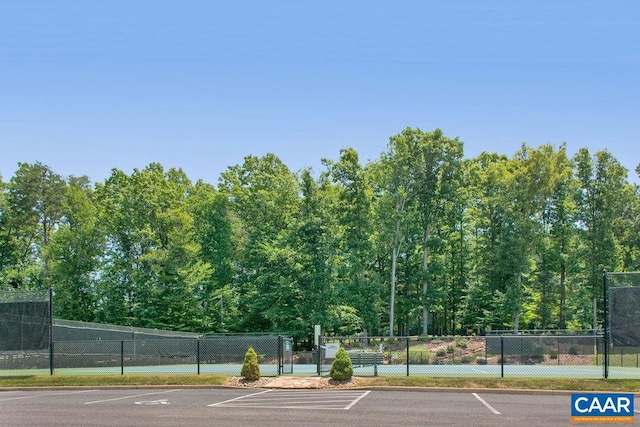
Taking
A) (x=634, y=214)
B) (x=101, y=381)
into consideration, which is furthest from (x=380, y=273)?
(x=101, y=381)

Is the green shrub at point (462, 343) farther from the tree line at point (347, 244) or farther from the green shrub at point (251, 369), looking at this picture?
the green shrub at point (251, 369)

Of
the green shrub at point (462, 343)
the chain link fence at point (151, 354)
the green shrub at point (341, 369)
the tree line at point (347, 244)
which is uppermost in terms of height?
the tree line at point (347, 244)

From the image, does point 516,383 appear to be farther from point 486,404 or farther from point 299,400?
point 299,400

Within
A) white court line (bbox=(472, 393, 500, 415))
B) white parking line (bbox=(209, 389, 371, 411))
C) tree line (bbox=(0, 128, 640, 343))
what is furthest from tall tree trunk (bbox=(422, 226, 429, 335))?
white court line (bbox=(472, 393, 500, 415))

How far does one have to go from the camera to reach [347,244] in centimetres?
5181

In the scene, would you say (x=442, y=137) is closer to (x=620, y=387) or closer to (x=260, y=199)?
(x=260, y=199)

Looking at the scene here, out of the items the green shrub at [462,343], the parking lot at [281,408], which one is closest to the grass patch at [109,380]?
the parking lot at [281,408]

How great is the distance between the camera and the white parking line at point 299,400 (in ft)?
56.2

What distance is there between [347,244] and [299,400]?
3376cm

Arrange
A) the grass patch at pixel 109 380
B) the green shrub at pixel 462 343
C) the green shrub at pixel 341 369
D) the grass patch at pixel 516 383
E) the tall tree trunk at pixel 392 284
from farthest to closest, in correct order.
→ the tall tree trunk at pixel 392 284, the green shrub at pixel 462 343, the grass patch at pixel 109 380, the green shrub at pixel 341 369, the grass patch at pixel 516 383

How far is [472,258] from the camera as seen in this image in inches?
2370

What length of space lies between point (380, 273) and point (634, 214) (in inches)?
986

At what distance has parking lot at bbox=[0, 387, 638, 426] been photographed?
47.8ft

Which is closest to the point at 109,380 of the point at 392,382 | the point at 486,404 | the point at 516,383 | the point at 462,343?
the point at 392,382
